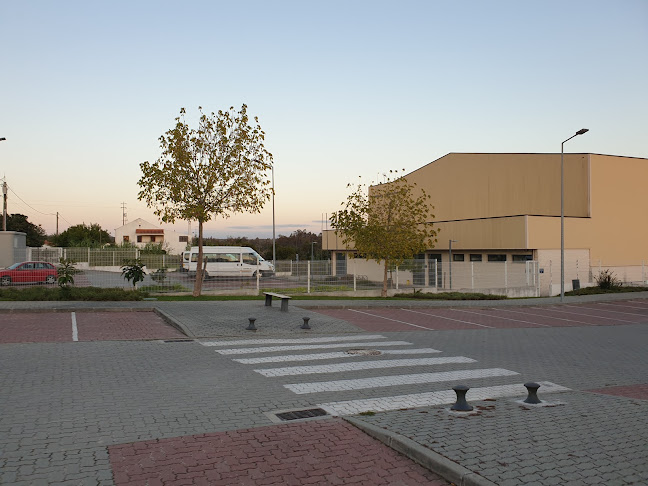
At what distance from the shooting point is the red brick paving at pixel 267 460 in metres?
4.90

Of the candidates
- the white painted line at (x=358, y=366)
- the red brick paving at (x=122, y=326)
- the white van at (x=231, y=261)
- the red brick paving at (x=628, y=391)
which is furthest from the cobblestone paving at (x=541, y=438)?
the white van at (x=231, y=261)

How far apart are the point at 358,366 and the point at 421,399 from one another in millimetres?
2425

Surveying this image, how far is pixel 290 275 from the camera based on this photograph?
28562mm

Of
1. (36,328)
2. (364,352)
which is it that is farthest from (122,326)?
(364,352)

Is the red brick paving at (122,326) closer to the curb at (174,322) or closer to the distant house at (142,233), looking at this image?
the curb at (174,322)

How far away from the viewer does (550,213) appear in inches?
1495

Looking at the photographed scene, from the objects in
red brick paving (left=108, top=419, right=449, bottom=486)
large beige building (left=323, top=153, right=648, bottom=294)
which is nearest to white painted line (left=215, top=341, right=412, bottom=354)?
red brick paving (left=108, top=419, right=449, bottom=486)

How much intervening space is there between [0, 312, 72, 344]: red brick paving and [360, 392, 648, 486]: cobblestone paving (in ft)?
30.1

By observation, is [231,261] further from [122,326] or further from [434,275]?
[122,326]

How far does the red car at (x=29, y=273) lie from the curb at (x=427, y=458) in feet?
77.7

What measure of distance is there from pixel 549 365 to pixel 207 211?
48.9 ft

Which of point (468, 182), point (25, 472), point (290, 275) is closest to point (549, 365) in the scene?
point (25, 472)

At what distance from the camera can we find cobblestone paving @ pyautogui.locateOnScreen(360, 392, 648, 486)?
192 inches

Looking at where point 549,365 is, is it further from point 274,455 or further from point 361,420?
point 274,455
